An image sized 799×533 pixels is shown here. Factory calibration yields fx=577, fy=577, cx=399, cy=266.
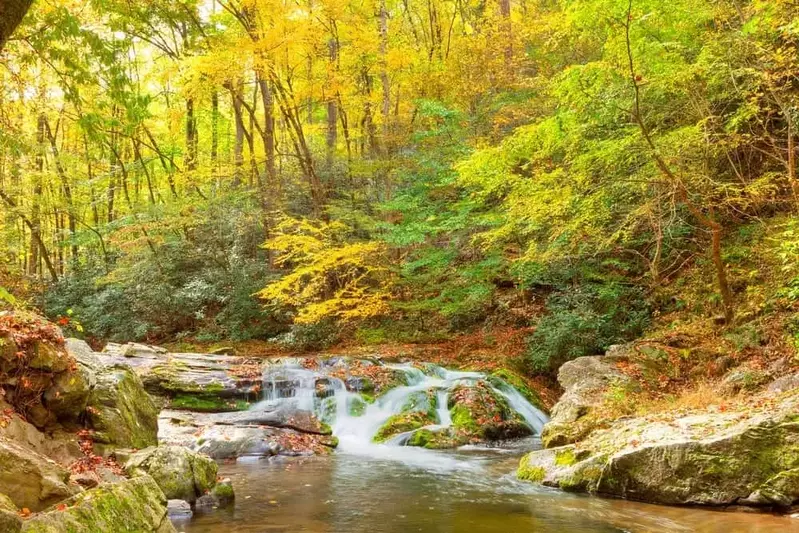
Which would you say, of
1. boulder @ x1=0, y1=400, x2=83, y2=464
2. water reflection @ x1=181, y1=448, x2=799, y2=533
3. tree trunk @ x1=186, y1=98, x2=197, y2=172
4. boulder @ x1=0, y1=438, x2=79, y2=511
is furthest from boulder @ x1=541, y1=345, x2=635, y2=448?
tree trunk @ x1=186, y1=98, x2=197, y2=172

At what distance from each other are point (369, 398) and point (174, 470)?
603 centimetres

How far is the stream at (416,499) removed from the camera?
5.59 meters

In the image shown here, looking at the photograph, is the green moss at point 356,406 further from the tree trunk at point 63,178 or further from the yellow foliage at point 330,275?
the tree trunk at point 63,178

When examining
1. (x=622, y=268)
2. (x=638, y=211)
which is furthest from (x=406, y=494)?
(x=622, y=268)

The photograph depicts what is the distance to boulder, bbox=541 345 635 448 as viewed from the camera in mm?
8984

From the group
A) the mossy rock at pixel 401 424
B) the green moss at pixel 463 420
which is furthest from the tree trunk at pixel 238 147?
the green moss at pixel 463 420

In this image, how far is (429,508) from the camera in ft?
21.2

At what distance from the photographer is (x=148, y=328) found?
19781 millimetres

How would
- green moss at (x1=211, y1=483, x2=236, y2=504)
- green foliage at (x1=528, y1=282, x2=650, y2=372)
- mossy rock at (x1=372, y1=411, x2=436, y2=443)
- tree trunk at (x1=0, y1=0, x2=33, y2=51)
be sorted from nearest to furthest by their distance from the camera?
tree trunk at (x1=0, y1=0, x2=33, y2=51), green moss at (x1=211, y1=483, x2=236, y2=504), mossy rock at (x1=372, y1=411, x2=436, y2=443), green foliage at (x1=528, y1=282, x2=650, y2=372)

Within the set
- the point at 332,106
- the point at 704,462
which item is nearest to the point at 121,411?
the point at 704,462

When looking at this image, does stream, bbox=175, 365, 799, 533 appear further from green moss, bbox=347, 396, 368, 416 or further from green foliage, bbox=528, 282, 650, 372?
green foliage, bbox=528, 282, 650, 372

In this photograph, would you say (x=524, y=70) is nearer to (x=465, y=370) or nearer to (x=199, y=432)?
(x=465, y=370)

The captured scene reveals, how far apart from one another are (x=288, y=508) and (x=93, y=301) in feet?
58.0

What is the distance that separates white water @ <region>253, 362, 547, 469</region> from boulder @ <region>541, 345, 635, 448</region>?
144 cm
